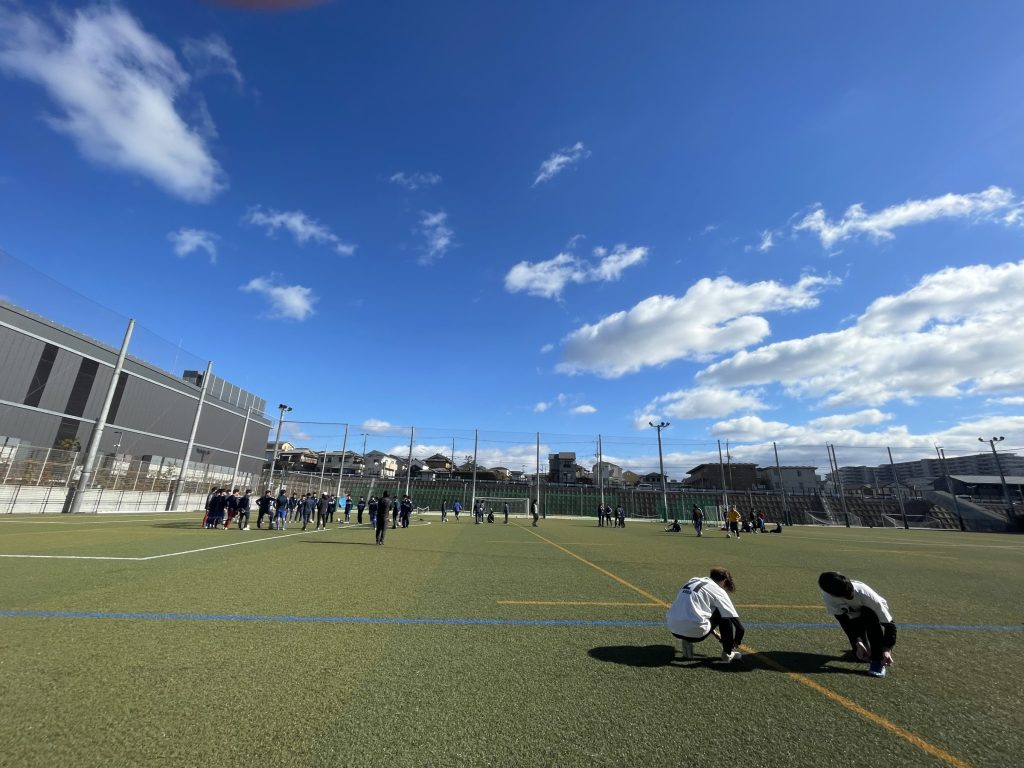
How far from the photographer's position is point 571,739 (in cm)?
321

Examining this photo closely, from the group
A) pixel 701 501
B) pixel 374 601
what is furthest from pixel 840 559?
pixel 701 501

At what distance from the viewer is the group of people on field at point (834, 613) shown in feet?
15.5

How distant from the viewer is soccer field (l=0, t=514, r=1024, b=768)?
3.06m

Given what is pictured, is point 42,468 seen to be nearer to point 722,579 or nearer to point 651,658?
point 651,658

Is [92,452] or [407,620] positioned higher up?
[92,452]

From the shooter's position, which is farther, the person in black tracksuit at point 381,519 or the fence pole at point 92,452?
the fence pole at point 92,452

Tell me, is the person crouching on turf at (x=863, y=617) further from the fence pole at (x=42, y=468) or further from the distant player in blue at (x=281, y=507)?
the fence pole at (x=42, y=468)

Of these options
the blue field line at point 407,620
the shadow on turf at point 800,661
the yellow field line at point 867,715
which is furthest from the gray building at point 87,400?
the yellow field line at point 867,715

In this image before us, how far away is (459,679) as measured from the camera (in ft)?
14.0

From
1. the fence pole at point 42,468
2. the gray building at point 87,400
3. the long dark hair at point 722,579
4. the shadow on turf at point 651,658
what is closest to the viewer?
the shadow on turf at point 651,658

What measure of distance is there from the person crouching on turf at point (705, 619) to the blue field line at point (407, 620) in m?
1.57

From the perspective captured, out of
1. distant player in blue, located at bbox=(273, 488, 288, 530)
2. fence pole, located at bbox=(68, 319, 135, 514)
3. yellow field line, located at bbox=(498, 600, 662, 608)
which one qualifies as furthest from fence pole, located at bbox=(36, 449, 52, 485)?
yellow field line, located at bbox=(498, 600, 662, 608)

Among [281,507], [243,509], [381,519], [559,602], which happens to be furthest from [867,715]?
[243,509]

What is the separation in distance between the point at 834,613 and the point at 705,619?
5.24 feet
